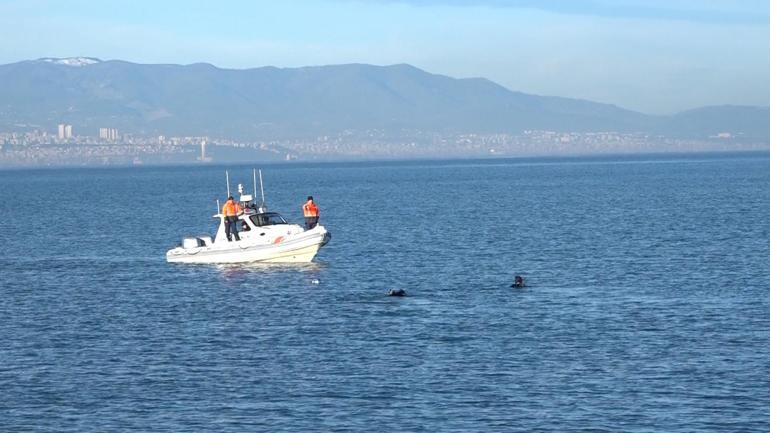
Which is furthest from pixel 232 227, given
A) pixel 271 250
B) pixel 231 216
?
pixel 271 250

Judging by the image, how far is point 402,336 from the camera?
147 feet

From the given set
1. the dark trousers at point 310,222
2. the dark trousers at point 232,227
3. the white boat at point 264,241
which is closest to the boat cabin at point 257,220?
the white boat at point 264,241

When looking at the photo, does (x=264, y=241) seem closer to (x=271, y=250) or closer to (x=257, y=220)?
(x=271, y=250)

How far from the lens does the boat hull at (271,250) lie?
6544cm

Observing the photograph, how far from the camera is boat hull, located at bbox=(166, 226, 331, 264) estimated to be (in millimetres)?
65438

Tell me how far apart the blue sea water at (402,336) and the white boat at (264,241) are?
969 millimetres

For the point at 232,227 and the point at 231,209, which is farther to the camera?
the point at 232,227

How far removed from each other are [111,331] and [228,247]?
759 inches

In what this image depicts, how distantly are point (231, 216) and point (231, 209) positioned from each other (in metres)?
0.54

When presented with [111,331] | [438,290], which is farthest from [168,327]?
[438,290]

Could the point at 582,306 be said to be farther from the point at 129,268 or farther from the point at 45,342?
the point at 129,268

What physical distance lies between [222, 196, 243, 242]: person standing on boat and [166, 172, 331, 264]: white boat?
207mm

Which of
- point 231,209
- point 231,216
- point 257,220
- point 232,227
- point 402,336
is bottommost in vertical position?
point 402,336

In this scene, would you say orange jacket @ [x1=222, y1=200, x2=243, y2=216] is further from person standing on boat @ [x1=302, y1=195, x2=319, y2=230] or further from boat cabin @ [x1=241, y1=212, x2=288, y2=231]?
person standing on boat @ [x1=302, y1=195, x2=319, y2=230]
